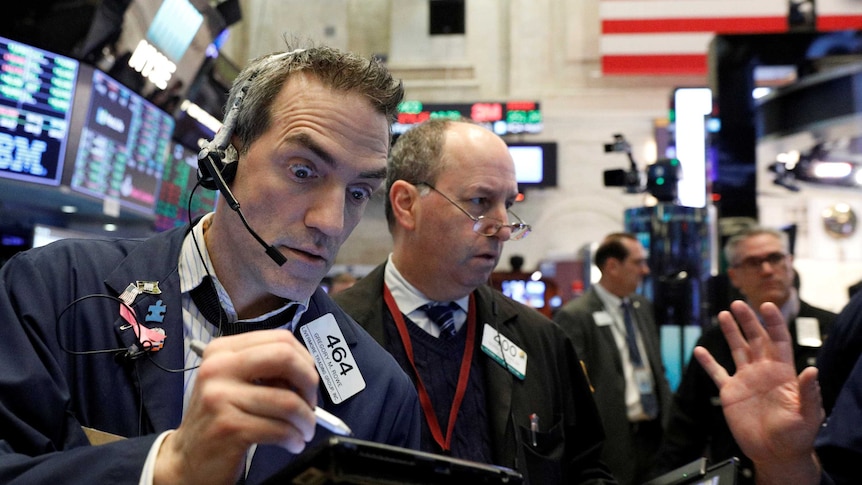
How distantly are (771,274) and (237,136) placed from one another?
316 centimetres

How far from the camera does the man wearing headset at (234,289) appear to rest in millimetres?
1270

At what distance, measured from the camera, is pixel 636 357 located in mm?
5148

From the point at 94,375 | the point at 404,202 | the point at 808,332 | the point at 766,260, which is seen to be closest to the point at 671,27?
the point at 766,260

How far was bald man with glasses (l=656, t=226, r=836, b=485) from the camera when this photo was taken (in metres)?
3.69

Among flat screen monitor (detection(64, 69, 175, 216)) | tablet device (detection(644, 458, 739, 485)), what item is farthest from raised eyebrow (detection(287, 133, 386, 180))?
flat screen monitor (detection(64, 69, 175, 216))

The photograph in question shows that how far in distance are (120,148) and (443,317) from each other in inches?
155

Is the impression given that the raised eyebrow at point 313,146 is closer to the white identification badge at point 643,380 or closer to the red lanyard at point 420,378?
the red lanyard at point 420,378

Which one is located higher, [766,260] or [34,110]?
[34,110]

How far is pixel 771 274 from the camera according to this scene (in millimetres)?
3965

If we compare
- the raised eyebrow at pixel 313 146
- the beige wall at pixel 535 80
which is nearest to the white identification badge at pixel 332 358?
the raised eyebrow at pixel 313 146

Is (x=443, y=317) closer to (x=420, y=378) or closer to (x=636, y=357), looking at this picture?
(x=420, y=378)

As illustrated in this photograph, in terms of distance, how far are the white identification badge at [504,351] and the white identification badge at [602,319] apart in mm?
2490

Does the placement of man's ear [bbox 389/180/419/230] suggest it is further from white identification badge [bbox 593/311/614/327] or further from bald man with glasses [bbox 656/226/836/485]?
white identification badge [bbox 593/311/614/327]

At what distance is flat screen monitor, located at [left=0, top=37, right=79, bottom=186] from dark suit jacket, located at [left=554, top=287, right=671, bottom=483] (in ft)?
10.4
